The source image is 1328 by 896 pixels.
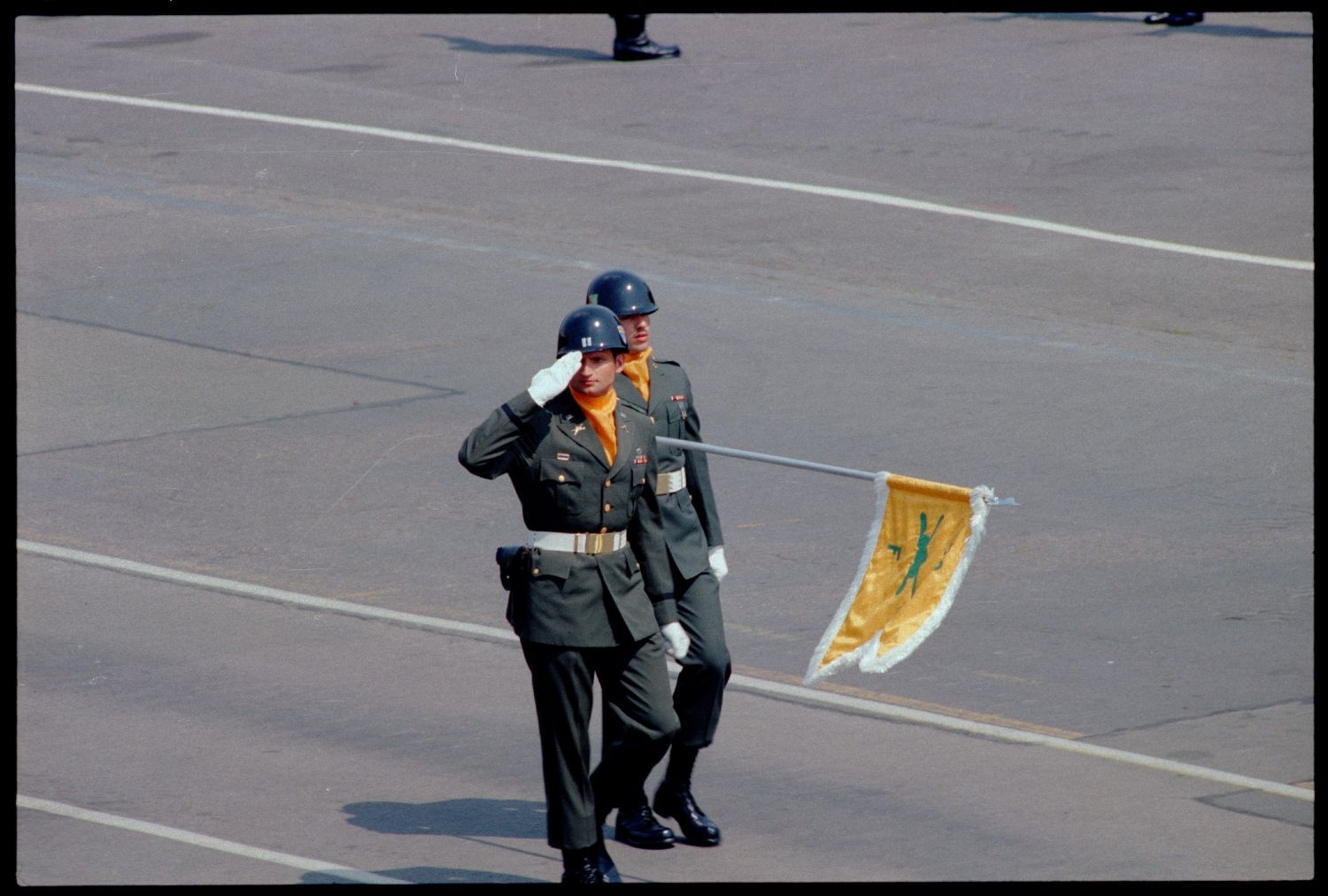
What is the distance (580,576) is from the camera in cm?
809

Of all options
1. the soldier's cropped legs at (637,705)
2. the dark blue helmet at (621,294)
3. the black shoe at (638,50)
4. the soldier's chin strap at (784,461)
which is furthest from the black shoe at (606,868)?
the black shoe at (638,50)

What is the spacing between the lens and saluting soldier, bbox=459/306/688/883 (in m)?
8.05

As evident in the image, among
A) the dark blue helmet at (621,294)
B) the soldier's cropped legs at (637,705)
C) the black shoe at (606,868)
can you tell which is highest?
the dark blue helmet at (621,294)

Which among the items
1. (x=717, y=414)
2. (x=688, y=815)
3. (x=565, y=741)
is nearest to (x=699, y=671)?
(x=688, y=815)

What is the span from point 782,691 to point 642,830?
2069 millimetres

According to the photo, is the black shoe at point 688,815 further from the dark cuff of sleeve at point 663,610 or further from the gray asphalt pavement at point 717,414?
the dark cuff of sleeve at point 663,610

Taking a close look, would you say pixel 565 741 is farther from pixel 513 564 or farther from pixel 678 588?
pixel 678 588

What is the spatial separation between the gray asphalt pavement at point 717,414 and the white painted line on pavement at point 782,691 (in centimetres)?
4

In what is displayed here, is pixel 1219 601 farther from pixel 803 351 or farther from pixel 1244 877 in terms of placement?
pixel 803 351

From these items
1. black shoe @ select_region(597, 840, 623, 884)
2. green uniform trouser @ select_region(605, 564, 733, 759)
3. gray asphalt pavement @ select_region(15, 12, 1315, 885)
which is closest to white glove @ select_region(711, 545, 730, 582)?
green uniform trouser @ select_region(605, 564, 733, 759)

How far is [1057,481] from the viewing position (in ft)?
45.9

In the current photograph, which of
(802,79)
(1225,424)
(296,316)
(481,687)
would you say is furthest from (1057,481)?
(802,79)

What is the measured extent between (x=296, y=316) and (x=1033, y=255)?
681cm

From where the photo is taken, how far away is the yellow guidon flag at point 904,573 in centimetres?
838
